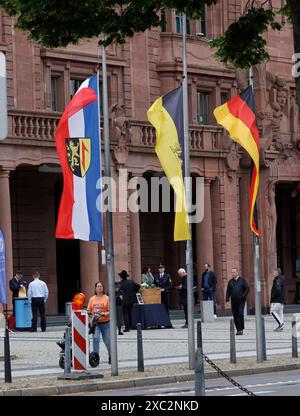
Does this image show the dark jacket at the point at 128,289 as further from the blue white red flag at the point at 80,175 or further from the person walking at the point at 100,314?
the blue white red flag at the point at 80,175

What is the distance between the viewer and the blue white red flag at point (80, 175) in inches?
1105

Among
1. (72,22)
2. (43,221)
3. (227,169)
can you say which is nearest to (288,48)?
(227,169)

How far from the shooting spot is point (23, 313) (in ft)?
159

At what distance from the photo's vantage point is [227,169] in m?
62.1

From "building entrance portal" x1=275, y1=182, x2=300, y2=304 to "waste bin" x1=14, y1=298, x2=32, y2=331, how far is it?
2360cm

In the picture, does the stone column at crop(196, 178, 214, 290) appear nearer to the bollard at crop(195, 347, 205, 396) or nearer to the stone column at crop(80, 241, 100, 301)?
the stone column at crop(80, 241, 100, 301)

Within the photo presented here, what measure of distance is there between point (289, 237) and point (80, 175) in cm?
4426

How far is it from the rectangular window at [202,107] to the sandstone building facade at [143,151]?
5cm

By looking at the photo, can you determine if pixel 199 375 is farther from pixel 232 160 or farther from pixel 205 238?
pixel 232 160

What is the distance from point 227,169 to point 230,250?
3313mm

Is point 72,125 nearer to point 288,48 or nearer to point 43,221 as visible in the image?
point 43,221

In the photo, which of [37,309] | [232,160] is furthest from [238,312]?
[232,160]

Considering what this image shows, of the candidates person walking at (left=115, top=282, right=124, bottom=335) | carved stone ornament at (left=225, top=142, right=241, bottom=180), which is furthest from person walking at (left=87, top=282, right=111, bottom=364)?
carved stone ornament at (left=225, top=142, right=241, bottom=180)

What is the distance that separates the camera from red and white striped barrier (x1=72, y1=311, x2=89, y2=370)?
94.2 ft
